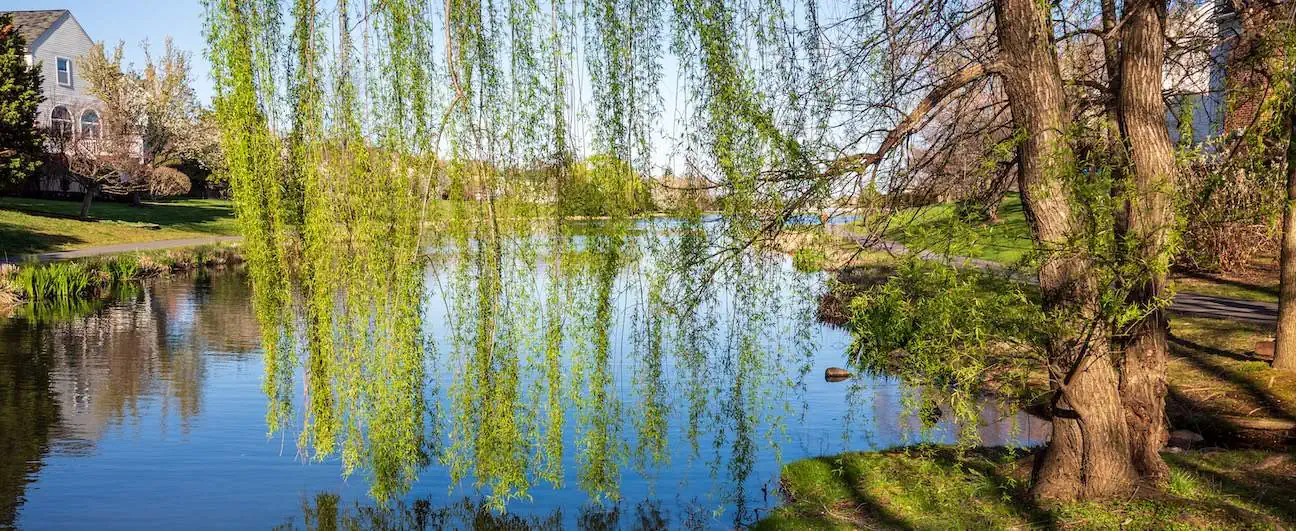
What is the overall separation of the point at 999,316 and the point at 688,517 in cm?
355

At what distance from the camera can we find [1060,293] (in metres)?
6.25

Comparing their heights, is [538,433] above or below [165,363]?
above

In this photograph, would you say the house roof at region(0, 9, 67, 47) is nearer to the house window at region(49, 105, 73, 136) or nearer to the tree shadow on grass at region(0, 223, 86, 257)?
the house window at region(49, 105, 73, 136)

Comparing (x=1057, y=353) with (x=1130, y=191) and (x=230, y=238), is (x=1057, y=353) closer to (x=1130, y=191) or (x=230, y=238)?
(x=1130, y=191)

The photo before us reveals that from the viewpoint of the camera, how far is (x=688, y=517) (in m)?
8.06

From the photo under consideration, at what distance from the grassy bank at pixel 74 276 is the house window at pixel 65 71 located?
2005 centimetres

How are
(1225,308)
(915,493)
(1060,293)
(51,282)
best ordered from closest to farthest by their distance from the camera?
(1060,293) → (915,493) → (1225,308) → (51,282)

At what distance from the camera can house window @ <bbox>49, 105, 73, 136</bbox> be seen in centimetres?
3284

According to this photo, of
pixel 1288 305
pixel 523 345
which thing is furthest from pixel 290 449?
pixel 1288 305

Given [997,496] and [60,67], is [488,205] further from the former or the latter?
[60,67]

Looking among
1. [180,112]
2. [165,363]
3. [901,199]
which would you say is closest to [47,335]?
[165,363]

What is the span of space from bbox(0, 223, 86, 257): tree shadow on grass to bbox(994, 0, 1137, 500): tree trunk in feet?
78.5

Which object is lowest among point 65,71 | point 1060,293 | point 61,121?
point 1060,293

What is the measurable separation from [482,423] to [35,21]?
4243cm
